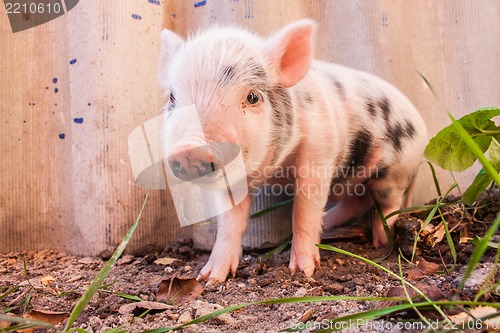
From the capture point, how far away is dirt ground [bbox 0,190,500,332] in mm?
1426

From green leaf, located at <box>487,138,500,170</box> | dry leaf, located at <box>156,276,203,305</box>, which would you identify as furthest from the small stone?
green leaf, located at <box>487,138,500,170</box>

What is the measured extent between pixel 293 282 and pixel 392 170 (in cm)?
97

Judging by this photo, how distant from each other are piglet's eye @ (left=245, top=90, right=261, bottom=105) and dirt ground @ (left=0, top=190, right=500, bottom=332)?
0.77 m

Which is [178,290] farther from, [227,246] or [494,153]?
[494,153]

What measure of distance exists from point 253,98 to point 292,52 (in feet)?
1.06

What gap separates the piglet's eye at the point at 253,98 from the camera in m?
1.83

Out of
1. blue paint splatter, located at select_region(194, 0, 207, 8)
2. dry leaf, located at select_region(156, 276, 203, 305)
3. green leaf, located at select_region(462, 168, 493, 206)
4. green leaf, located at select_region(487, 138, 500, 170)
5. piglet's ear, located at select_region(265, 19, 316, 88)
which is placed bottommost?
dry leaf, located at select_region(156, 276, 203, 305)

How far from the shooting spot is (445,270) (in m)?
1.84

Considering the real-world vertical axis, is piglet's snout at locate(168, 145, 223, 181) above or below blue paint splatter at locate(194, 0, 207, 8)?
below

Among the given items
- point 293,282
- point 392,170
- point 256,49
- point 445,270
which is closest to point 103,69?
point 256,49

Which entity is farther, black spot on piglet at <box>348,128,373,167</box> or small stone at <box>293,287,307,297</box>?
black spot on piglet at <box>348,128,373,167</box>

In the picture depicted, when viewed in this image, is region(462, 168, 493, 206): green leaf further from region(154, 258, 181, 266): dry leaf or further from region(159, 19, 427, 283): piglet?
region(154, 258, 181, 266): dry leaf

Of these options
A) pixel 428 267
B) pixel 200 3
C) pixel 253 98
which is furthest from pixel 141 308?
pixel 200 3

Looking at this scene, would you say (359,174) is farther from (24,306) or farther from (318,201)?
(24,306)
